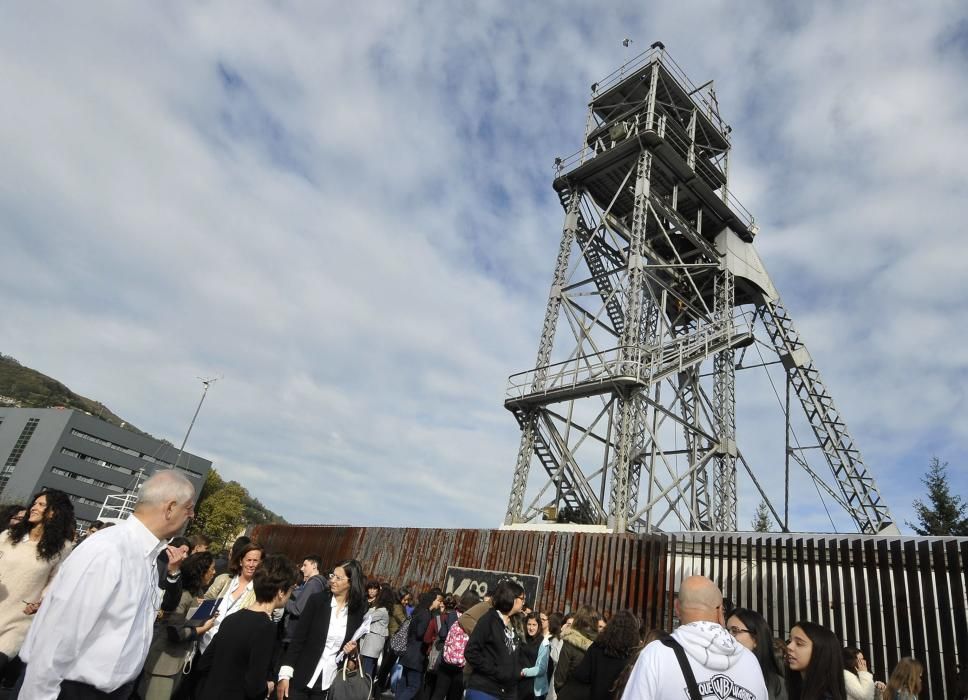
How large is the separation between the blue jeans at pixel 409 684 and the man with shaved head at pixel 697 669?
6.09m

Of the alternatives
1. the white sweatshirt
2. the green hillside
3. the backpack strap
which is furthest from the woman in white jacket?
the green hillside

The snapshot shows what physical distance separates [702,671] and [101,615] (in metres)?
2.73

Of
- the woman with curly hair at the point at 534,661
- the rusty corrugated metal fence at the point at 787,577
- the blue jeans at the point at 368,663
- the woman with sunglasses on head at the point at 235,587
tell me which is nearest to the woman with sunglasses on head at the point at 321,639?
the woman with sunglasses on head at the point at 235,587

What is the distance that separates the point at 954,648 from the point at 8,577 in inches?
446

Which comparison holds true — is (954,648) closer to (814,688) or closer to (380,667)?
(814,688)

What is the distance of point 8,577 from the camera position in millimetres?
4332

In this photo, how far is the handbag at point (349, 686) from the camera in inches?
200

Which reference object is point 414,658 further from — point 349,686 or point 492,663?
point 492,663

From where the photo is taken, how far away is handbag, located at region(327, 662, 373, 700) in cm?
507

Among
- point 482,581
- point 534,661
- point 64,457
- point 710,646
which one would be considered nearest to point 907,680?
point 534,661

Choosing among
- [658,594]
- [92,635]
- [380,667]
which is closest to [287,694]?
[92,635]

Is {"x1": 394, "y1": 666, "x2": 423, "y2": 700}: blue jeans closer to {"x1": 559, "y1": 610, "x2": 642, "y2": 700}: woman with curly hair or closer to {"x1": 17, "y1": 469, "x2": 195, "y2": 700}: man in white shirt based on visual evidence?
{"x1": 559, "y1": 610, "x2": 642, "y2": 700}: woman with curly hair

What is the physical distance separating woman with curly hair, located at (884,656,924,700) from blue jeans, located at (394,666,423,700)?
547 centimetres

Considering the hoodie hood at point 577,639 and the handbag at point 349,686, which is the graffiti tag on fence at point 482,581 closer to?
the hoodie hood at point 577,639
